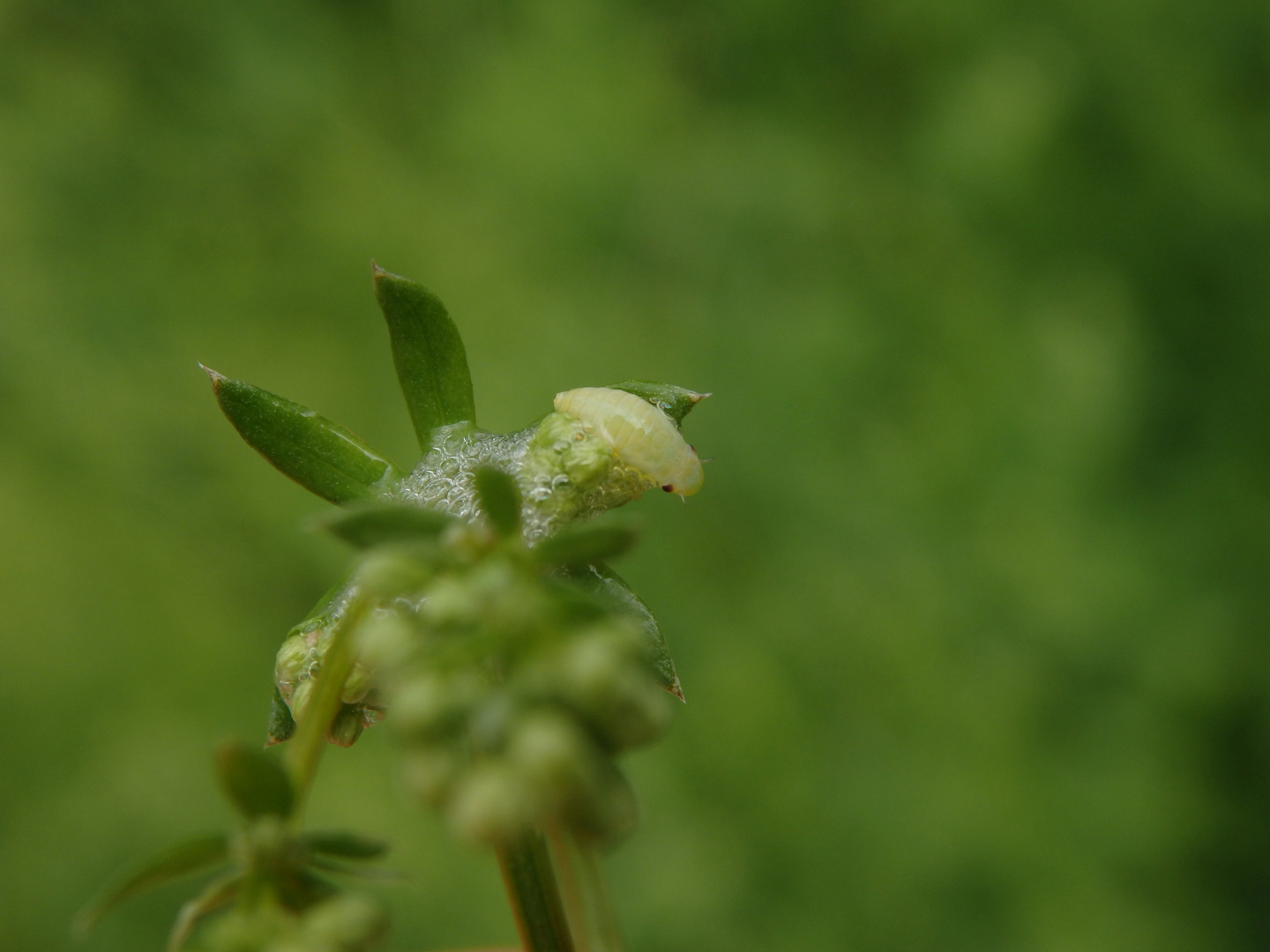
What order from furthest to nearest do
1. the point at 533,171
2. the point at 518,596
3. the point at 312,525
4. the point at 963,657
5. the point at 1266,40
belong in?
the point at 533,171, the point at 1266,40, the point at 963,657, the point at 312,525, the point at 518,596

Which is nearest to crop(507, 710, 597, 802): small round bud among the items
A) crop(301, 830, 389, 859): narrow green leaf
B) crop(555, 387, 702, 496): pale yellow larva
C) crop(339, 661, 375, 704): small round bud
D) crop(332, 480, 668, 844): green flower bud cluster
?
crop(332, 480, 668, 844): green flower bud cluster

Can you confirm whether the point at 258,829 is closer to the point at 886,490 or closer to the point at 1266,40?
the point at 886,490

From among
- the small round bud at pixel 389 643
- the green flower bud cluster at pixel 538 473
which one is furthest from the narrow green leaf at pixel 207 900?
the green flower bud cluster at pixel 538 473

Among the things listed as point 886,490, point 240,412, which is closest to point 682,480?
point 240,412

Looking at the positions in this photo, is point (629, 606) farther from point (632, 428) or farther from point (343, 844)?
point (343, 844)

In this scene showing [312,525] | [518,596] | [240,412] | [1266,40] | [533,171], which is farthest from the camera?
[533,171]

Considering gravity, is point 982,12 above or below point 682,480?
above

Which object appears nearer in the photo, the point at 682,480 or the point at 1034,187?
the point at 682,480
